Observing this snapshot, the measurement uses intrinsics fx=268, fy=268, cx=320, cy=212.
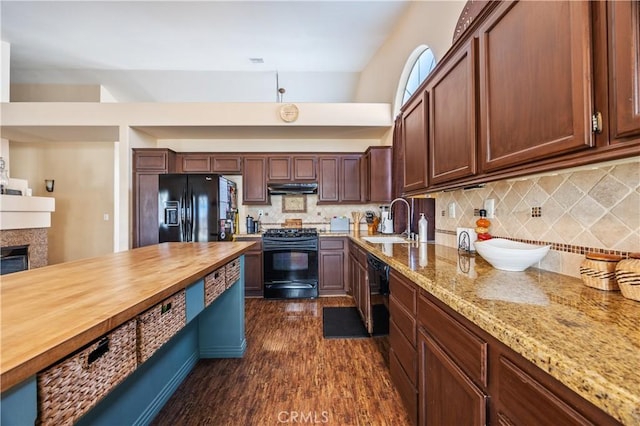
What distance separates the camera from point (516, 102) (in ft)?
3.52

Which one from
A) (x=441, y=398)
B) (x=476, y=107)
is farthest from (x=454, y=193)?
(x=441, y=398)

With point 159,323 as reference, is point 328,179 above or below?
Answer: above

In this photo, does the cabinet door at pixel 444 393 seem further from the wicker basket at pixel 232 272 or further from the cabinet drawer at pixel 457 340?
the wicker basket at pixel 232 272

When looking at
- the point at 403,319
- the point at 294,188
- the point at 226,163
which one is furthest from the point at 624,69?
the point at 226,163

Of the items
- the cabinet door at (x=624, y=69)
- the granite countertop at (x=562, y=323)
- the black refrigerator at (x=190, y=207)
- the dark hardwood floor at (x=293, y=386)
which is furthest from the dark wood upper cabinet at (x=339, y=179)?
the cabinet door at (x=624, y=69)

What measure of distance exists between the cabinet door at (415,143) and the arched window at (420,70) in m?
0.97

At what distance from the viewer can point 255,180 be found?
436 cm

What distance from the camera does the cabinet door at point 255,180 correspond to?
434 cm

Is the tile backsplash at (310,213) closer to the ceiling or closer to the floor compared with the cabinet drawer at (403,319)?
closer to the ceiling

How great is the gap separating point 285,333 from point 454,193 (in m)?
2.11

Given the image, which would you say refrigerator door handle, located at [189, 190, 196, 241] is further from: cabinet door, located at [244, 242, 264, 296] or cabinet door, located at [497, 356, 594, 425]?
cabinet door, located at [497, 356, 594, 425]

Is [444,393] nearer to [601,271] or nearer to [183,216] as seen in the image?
[601,271]

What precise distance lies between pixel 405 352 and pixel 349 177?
3.17m

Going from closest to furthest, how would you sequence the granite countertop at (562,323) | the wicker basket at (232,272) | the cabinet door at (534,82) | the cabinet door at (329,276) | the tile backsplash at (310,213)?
the granite countertop at (562,323) < the cabinet door at (534,82) < the wicker basket at (232,272) < the cabinet door at (329,276) < the tile backsplash at (310,213)
